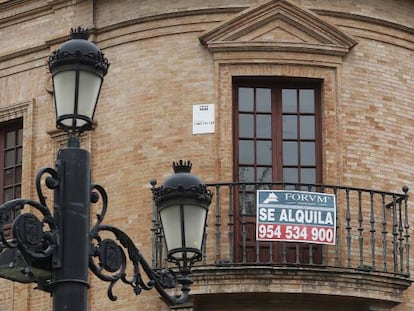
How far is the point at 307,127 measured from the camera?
852 inches

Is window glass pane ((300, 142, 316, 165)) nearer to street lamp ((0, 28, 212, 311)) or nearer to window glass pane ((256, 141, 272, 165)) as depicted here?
window glass pane ((256, 141, 272, 165))

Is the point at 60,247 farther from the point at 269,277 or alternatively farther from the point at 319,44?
the point at 319,44

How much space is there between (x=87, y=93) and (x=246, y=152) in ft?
30.1

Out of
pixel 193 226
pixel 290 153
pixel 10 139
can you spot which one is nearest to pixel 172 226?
pixel 193 226

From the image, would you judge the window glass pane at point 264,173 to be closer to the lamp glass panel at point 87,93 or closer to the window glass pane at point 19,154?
the window glass pane at point 19,154

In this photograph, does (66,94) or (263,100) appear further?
(263,100)

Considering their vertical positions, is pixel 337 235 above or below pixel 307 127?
below

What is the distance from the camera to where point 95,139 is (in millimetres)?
21938

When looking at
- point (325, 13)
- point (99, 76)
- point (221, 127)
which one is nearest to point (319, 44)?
point (325, 13)

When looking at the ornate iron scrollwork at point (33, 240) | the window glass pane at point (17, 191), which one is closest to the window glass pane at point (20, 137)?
the window glass pane at point (17, 191)

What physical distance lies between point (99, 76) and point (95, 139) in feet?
31.1

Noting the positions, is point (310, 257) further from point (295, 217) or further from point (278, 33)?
point (278, 33)

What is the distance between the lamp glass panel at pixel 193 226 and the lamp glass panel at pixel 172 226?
0.07m

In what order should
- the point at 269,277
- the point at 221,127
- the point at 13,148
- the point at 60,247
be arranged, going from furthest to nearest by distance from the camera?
the point at 13,148 < the point at 221,127 < the point at 269,277 < the point at 60,247
